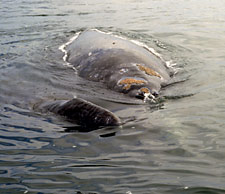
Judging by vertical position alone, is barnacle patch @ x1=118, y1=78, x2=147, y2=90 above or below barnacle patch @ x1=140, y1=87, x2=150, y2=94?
above

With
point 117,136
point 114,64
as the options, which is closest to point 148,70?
point 114,64

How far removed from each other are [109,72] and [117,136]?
2491 millimetres

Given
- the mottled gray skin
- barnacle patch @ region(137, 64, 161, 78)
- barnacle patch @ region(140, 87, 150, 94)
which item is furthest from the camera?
barnacle patch @ region(137, 64, 161, 78)

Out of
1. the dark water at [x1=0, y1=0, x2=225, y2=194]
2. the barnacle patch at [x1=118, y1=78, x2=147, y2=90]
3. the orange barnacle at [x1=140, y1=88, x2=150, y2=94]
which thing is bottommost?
the dark water at [x1=0, y1=0, x2=225, y2=194]

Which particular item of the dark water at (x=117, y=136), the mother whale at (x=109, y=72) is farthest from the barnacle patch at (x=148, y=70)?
the dark water at (x=117, y=136)

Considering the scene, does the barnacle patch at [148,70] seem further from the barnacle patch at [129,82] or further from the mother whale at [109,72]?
the barnacle patch at [129,82]

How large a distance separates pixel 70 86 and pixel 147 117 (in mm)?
2048

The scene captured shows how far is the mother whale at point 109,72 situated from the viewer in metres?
4.42

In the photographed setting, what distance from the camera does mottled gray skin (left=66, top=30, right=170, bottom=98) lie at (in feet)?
19.7

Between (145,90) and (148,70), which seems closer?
(145,90)

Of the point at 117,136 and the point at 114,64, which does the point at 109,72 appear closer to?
the point at 114,64

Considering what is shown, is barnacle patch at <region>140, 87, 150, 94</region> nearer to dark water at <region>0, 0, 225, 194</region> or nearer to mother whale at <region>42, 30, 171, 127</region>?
mother whale at <region>42, 30, 171, 127</region>

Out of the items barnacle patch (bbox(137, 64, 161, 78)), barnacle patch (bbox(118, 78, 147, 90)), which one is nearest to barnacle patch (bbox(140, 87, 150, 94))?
barnacle patch (bbox(118, 78, 147, 90))

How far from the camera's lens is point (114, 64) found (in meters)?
6.65
